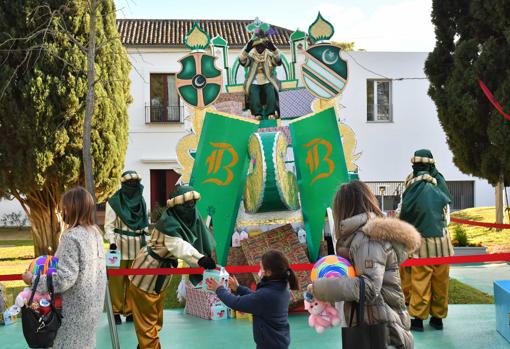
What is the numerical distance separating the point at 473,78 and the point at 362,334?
9.09 m

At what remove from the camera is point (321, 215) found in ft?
23.5

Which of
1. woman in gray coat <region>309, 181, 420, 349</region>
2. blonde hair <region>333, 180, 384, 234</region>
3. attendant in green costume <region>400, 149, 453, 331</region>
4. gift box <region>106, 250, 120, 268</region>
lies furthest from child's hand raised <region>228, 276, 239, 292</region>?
attendant in green costume <region>400, 149, 453, 331</region>

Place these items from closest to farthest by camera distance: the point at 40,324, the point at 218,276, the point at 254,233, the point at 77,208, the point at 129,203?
1. the point at 40,324
2. the point at 77,208
3. the point at 218,276
4. the point at 129,203
5. the point at 254,233

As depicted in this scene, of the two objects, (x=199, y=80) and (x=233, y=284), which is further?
(x=199, y=80)

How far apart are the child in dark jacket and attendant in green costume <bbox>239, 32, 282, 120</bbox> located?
4.46 meters

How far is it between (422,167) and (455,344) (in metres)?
1.73

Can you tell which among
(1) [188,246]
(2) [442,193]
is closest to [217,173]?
(2) [442,193]

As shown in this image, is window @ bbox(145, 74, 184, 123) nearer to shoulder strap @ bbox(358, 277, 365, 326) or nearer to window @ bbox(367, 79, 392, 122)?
window @ bbox(367, 79, 392, 122)

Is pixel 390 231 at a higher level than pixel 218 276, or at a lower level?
higher

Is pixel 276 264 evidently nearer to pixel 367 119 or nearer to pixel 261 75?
pixel 261 75

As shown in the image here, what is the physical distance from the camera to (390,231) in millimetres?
2971

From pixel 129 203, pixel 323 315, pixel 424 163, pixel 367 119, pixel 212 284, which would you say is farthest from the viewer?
pixel 367 119

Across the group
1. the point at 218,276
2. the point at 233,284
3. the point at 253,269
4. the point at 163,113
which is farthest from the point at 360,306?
the point at 163,113

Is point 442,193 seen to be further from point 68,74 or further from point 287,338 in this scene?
point 68,74
